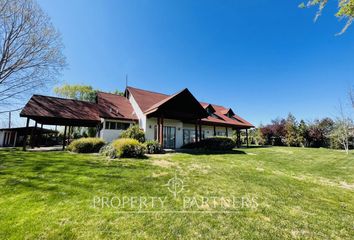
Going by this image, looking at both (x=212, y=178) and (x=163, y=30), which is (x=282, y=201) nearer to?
(x=212, y=178)

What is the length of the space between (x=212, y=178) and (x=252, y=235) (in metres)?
3.40

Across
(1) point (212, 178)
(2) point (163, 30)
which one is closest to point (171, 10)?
(2) point (163, 30)

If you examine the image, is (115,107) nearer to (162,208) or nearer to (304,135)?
(162,208)

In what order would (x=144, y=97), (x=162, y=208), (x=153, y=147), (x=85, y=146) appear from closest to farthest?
(x=162, y=208) < (x=153, y=147) < (x=85, y=146) < (x=144, y=97)

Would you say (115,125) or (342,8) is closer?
(342,8)

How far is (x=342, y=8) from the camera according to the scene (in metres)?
4.82

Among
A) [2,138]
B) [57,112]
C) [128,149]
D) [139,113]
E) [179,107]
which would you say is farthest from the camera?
[2,138]

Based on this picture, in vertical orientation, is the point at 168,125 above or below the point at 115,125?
above

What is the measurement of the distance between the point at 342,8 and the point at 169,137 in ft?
49.2

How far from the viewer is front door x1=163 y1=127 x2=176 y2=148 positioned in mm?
17594

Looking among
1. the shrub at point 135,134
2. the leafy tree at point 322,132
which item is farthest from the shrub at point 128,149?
the leafy tree at point 322,132

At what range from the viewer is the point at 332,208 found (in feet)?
15.0

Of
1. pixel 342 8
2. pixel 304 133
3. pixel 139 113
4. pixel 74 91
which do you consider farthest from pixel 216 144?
pixel 74 91

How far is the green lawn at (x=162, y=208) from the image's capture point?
316 cm
